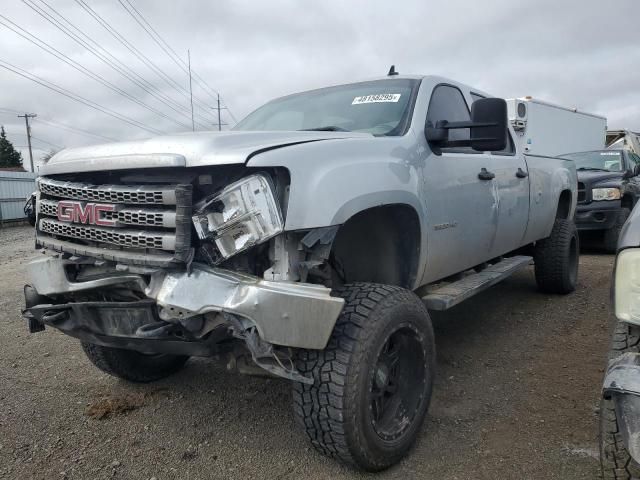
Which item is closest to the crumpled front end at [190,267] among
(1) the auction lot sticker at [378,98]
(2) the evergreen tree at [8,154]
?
(1) the auction lot sticker at [378,98]

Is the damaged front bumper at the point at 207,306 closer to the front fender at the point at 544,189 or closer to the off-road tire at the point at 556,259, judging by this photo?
the front fender at the point at 544,189

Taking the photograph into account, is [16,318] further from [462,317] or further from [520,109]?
[520,109]

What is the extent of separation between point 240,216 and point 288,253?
0.25 metres

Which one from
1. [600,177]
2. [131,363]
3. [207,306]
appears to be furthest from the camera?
[600,177]

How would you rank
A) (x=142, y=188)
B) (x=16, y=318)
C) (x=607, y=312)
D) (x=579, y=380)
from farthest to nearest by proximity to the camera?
(x=16, y=318), (x=607, y=312), (x=579, y=380), (x=142, y=188)

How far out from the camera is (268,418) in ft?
10.2

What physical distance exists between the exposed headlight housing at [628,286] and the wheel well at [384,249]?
1.19 m

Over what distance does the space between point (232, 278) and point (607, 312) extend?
4272mm

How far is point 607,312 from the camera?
5023mm

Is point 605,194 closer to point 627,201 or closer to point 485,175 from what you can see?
point 627,201

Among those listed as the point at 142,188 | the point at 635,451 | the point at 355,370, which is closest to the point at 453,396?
the point at 355,370

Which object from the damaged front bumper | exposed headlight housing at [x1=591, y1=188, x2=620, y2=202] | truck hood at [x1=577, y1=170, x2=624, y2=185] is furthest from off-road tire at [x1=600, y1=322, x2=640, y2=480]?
truck hood at [x1=577, y1=170, x2=624, y2=185]

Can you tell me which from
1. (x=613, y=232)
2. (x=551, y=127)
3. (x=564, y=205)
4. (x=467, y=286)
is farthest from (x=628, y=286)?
(x=551, y=127)

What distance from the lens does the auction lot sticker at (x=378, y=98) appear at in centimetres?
338
